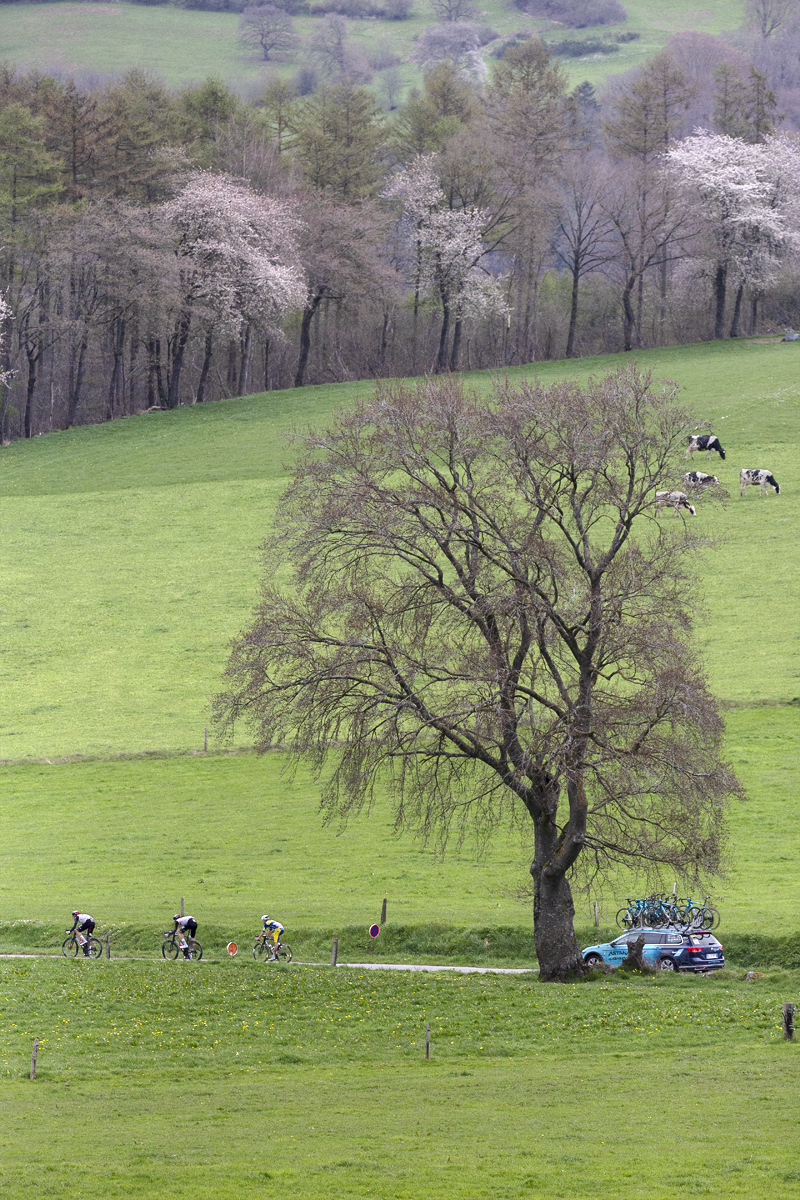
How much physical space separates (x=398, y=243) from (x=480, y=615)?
78.6 meters

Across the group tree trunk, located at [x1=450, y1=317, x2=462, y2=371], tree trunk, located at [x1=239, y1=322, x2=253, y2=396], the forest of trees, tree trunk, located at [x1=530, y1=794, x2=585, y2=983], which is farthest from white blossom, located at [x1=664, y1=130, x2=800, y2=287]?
tree trunk, located at [x1=530, y1=794, x2=585, y2=983]

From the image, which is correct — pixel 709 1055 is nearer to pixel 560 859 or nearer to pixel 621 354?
pixel 560 859

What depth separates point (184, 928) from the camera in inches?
1161

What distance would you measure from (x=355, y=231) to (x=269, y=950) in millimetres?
71722

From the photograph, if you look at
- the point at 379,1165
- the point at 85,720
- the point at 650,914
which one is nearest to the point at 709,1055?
the point at 379,1165

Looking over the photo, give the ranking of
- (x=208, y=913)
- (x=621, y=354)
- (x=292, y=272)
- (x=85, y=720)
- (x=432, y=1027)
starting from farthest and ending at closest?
(x=621, y=354) < (x=292, y=272) < (x=85, y=720) < (x=208, y=913) < (x=432, y=1027)

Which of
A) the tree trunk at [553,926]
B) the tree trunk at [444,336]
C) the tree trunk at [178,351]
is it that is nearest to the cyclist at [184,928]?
the tree trunk at [553,926]

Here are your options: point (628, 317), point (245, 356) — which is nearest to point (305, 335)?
point (245, 356)

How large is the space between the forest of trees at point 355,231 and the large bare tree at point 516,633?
2318 inches

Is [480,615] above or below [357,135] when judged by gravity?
below

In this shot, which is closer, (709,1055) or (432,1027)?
(709,1055)

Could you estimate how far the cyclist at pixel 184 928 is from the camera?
29.1 metres

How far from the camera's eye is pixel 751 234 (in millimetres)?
98250

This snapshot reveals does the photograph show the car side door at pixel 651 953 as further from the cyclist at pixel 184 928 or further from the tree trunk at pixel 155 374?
the tree trunk at pixel 155 374
